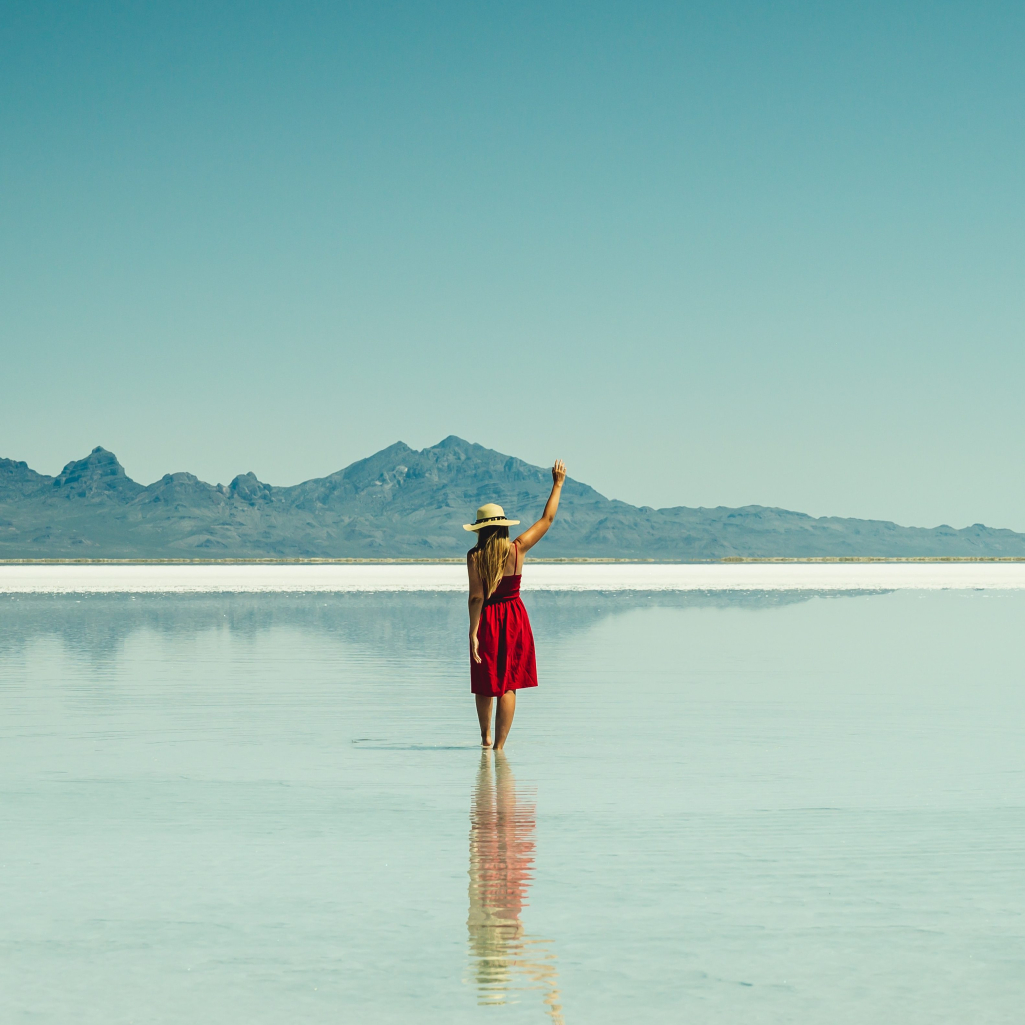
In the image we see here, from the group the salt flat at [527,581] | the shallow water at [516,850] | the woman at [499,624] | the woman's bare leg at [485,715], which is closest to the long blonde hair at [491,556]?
the woman at [499,624]

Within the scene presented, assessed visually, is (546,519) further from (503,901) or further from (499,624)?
(503,901)

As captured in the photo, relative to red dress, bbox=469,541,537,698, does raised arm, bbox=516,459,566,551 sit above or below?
above

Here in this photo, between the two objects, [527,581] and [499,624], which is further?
[527,581]

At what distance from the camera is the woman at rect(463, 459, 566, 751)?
950 centimetres

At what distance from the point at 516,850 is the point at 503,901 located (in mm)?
920

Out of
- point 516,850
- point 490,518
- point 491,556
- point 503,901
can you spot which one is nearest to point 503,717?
point 491,556

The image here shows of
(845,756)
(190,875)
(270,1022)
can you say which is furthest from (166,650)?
(270,1022)

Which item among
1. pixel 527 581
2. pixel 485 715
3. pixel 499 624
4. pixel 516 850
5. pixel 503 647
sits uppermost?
pixel 499 624

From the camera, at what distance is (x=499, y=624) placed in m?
9.59

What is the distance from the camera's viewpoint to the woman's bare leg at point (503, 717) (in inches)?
373

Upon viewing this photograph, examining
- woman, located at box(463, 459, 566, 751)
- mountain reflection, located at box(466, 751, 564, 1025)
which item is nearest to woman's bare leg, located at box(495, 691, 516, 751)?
woman, located at box(463, 459, 566, 751)

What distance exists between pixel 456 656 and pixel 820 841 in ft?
37.4

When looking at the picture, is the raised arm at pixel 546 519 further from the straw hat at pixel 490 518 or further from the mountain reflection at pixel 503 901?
the mountain reflection at pixel 503 901

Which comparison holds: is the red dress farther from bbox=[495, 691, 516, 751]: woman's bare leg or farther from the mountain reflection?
the mountain reflection
